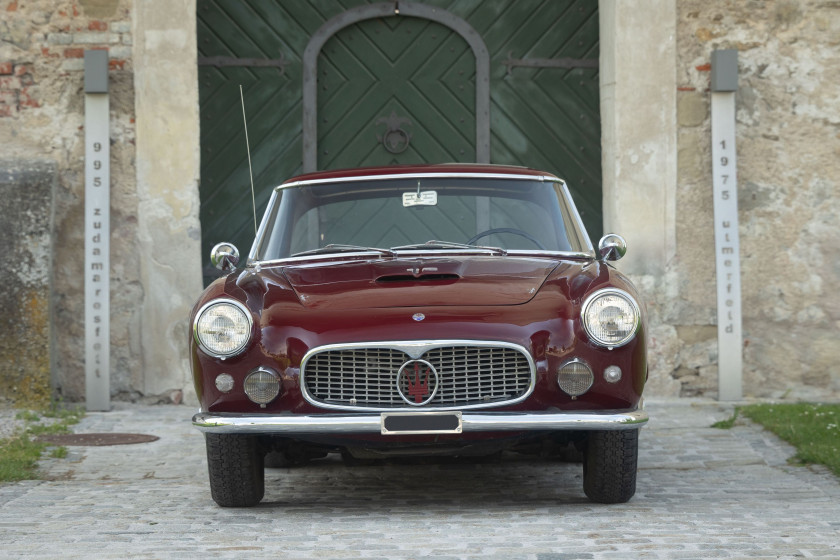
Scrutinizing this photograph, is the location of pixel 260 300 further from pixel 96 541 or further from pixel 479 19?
pixel 479 19

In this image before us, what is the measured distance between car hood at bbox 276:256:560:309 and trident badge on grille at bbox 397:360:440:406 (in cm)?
25

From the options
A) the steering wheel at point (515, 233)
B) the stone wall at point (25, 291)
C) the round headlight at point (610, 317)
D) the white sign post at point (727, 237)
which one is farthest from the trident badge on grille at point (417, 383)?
the white sign post at point (727, 237)

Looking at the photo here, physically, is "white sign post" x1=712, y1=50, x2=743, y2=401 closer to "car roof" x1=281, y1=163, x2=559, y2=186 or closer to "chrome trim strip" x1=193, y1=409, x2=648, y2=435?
"car roof" x1=281, y1=163, x2=559, y2=186

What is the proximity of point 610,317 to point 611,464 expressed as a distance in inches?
23.6

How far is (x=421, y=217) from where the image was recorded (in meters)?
5.69

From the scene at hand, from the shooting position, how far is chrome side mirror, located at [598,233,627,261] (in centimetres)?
565

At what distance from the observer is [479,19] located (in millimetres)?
9789

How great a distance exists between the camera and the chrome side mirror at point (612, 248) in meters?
5.65

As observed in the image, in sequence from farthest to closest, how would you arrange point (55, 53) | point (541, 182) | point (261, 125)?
point (261, 125) < point (55, 53) < point (541, 182)

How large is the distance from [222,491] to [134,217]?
4438mm

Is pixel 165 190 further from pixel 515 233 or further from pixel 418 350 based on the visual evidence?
pixel 418 350

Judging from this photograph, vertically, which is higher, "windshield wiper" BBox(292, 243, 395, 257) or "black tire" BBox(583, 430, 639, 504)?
"windshield wiper" BBox(292, 243, 395, 257)

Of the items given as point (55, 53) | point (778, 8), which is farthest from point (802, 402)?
point (55, 53)

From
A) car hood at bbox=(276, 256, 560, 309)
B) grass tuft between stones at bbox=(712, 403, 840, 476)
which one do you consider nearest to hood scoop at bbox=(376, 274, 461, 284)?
car hood at bbox=(276, 256, 560, 309)
